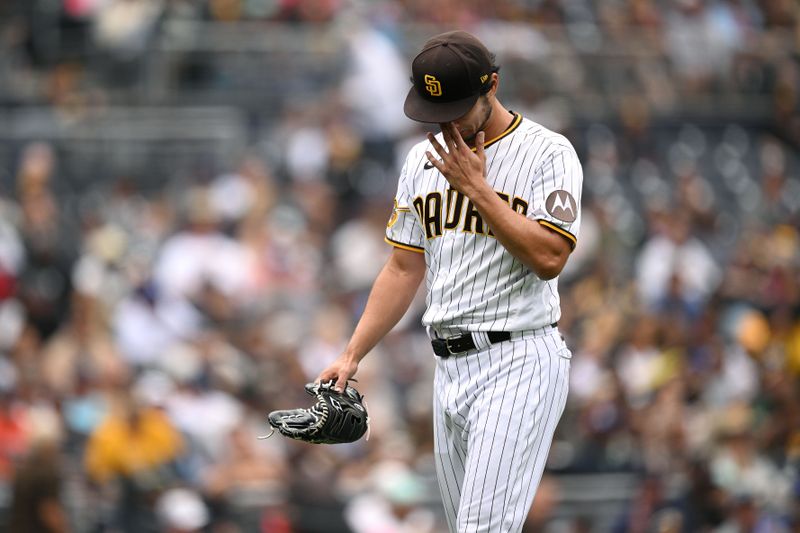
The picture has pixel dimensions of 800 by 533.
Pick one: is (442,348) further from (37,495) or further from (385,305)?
(37,495)

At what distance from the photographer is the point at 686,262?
13.5 metres

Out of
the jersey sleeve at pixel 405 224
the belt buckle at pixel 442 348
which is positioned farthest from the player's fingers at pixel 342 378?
the jersey sleeve at pixel 405 224

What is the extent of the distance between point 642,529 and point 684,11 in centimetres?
1071

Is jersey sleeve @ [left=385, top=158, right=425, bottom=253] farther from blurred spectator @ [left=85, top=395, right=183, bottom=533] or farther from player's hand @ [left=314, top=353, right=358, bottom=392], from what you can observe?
blurred spectator @ [left=85, top=395, right=183, bottom=533]

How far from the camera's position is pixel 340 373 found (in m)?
4.84

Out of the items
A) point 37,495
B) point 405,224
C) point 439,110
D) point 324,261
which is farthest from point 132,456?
point 439,110

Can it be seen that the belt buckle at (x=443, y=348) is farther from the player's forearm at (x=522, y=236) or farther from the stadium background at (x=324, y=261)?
the stadium background at (x=324, y=261)

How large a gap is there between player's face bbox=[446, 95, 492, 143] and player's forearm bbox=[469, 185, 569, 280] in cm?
32

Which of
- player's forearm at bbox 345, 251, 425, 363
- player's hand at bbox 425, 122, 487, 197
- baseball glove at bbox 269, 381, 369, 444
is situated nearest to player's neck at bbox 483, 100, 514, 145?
player's hand at bbox 425, 122, 487, 197

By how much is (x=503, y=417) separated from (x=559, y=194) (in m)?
0.78

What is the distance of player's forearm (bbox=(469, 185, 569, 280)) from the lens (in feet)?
14.3

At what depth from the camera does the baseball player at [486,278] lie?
14.7 feet

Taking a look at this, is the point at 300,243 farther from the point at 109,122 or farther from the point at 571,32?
the point at 571,32

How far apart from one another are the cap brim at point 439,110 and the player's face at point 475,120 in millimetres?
49
